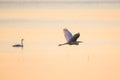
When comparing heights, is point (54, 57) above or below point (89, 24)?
below

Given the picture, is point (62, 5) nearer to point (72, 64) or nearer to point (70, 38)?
point (70, 38)

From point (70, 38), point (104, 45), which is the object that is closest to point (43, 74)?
point (70, 38)

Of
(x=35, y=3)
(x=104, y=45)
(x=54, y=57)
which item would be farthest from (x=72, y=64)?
(x=35, y=3)

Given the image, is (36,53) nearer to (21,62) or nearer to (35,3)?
(21,62)

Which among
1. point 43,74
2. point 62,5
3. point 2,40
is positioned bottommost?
point 43,74

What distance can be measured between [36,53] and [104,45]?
0.48 metres

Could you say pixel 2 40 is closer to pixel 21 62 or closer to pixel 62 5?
pixel 21 62

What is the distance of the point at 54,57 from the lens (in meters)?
1.78

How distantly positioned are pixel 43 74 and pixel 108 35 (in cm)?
53

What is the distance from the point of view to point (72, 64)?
1.78 m

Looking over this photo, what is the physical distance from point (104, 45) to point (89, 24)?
0.18 m

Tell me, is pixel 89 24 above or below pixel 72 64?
above

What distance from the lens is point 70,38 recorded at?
5.80 ft

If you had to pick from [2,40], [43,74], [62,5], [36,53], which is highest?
[62,5]
